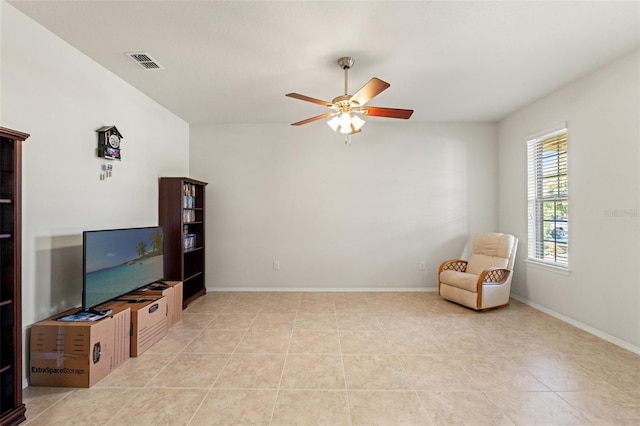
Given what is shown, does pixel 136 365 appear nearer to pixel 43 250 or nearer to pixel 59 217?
pixel 43 250

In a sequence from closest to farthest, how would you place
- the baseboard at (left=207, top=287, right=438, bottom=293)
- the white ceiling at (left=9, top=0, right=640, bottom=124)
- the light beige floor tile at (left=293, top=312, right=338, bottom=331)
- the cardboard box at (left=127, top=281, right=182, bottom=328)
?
the white ceiling at (left=9, top=0, right=640, bottom=124), the cardboard box at (left=127, top=281, right=182, bottom=328), the light beige floor tile at (left=293, top=312, right=338, bottom=331), the baseboard at (left=207, top=287, right=438, bottom=293)

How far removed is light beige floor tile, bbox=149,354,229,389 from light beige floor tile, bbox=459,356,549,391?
2.06 metres

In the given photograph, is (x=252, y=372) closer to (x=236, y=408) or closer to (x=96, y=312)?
(x=236, y=408)

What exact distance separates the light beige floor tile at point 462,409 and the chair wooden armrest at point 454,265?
249 cm

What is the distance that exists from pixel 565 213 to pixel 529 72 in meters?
1.74

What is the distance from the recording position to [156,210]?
3893 millimetres

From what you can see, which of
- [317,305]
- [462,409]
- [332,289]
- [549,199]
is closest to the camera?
[462,409]

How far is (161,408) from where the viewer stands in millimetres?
1936

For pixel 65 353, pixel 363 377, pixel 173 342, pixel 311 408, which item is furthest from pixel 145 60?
pixel 363 377

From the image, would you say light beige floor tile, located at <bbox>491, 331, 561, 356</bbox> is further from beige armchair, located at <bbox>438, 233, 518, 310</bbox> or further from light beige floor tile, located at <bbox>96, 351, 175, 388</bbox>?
light beige floor tile, located at <bbox>96, 351, 175, 388</bbox>

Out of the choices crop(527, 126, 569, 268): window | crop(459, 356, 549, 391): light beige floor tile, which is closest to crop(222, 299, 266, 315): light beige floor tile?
crop(459, 356, 549, 391): light beige floor tile

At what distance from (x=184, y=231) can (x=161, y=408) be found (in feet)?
8.40

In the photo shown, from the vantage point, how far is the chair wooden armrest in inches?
174

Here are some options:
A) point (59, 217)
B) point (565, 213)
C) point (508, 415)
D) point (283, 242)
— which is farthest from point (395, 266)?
point (59, 217)
